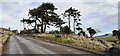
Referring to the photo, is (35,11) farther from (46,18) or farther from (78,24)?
(78,24)

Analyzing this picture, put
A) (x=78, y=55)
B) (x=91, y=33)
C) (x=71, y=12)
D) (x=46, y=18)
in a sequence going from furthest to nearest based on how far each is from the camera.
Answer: (x=91, y=33) < (x=71, y=12) < (x=46, y=18) < (x=78, y=55)

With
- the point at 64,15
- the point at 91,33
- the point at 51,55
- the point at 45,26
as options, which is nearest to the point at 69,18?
the point at 64,15

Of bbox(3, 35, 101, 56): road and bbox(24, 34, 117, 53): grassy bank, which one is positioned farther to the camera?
bbox(24, 34, 117, 53): grassy bank

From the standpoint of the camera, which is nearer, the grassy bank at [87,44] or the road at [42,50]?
the road at [42,50]

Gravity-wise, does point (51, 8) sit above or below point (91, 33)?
above

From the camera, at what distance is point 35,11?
10325cm

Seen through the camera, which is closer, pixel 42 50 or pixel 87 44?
pixel 42 50

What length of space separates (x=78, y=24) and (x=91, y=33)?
2778cm

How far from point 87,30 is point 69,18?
37.9m

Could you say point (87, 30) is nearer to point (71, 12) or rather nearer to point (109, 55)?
point (71, 12)

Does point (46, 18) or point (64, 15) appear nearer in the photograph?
point (46, 18)

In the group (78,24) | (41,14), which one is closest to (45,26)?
(41,14)

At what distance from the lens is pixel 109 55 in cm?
2345

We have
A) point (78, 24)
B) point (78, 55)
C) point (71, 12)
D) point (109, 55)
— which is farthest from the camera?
point (78, 24)
